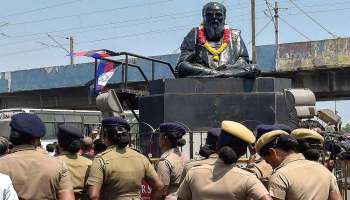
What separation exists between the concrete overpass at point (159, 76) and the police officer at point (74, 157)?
55.8 ft

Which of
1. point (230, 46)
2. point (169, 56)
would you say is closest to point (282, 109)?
point (230, 46)

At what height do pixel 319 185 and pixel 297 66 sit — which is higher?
pixel 297 66

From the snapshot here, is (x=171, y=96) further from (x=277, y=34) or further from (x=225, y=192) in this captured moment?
(x=277, y=34)

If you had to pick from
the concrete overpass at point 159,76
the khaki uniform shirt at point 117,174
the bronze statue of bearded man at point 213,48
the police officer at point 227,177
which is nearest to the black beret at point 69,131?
the khaki uniform shirt at point 117,174

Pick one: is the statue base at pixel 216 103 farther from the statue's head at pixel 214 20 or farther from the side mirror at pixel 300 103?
the statue's head at pixel 214 20

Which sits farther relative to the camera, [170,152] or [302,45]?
[302,45]

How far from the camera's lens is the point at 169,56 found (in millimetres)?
29406

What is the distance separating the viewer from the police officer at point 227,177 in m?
3.86

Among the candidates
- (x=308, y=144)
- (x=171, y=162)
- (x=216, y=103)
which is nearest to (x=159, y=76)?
(x=216, y=103)

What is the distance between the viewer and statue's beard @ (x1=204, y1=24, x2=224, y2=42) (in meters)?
10.5

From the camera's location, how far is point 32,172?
163 inches

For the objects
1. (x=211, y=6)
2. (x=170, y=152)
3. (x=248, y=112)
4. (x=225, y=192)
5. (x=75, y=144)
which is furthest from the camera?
(x=211, y=6)

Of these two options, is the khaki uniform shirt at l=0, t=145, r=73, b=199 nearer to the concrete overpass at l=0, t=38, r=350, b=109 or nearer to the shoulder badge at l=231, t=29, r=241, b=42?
the shoulder badge at l=231, t=29, r=241, b=42

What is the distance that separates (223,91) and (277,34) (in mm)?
29494
